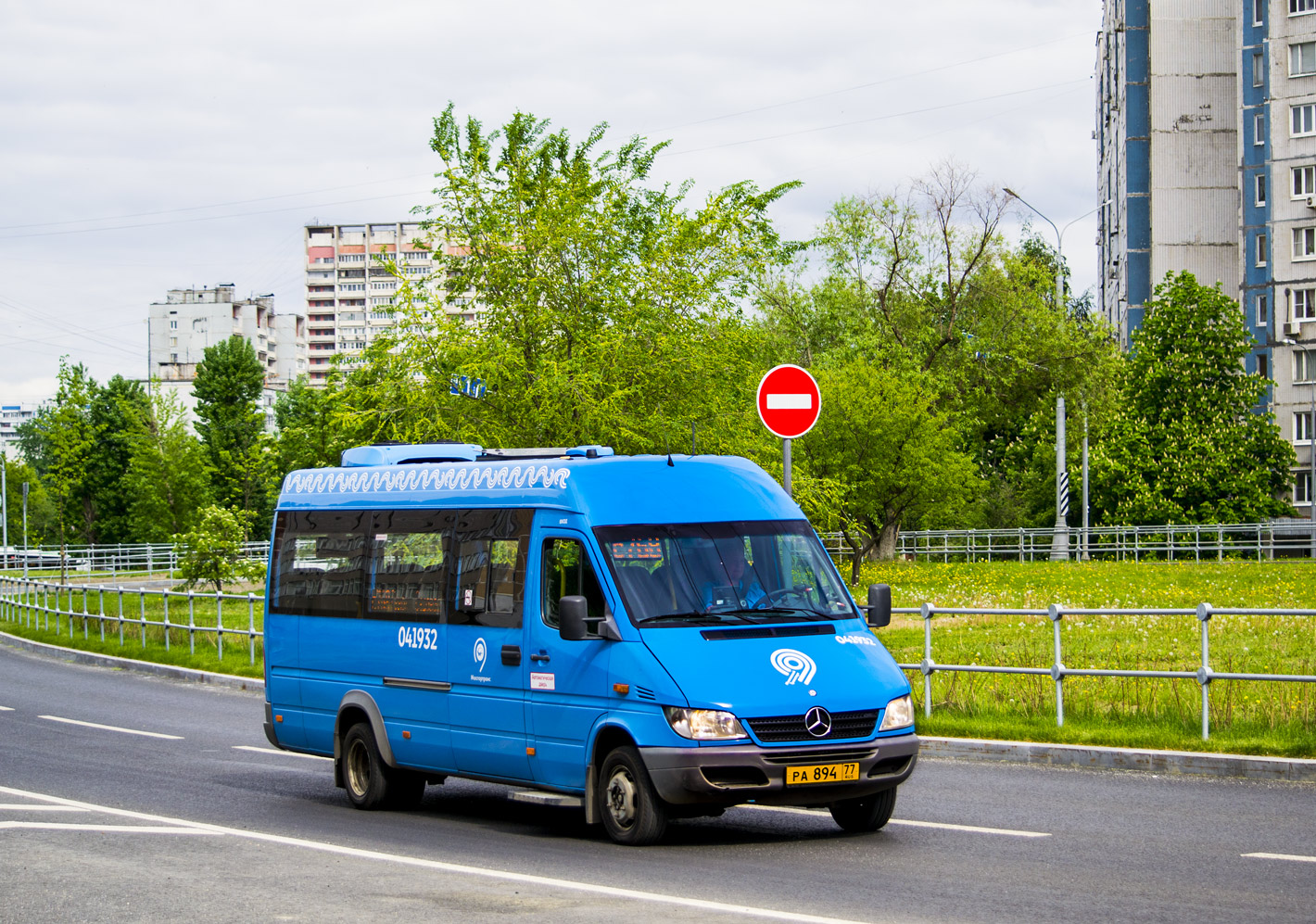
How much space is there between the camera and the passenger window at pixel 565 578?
1059 centimetres

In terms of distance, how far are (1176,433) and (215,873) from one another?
59.2 m

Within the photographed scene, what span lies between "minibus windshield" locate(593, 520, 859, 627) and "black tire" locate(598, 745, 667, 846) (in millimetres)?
838

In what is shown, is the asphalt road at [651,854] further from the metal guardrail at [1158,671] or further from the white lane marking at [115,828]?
the metal guardrail at [1158,671]

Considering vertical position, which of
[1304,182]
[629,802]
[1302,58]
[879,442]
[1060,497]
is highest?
[1302,58]

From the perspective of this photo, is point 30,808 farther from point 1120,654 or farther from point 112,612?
point 112,612

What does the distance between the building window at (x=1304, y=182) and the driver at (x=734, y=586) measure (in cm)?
6917

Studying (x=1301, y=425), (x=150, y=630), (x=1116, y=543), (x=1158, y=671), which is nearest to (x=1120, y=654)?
(x=1158, y=671)

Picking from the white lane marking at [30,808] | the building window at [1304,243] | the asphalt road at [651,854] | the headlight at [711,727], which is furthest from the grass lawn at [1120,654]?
the building window at [1304,243]

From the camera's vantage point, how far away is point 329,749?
13109mm

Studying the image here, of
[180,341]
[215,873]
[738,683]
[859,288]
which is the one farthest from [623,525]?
[180,341]

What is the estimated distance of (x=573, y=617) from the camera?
10.2 metres

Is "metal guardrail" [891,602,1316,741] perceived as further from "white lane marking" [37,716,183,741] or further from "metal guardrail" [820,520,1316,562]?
"metal guardrail" [820,520,1316,562]

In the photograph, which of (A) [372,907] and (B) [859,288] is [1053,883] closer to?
(A) [372,907]

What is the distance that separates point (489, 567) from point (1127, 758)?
5581mm
